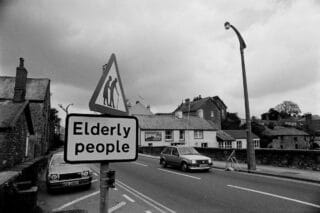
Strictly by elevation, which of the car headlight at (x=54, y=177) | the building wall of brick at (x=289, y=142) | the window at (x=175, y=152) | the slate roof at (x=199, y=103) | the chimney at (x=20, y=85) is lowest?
the building wall of brick at (x=289, y=142)

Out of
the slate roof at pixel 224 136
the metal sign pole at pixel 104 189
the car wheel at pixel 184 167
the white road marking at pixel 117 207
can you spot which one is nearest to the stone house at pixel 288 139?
the slate roof at pixel 224 136

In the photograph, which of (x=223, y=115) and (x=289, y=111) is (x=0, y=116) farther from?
(x=289, y=111)

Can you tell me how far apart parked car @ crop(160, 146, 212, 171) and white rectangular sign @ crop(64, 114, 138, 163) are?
1302cm

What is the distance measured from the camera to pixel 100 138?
2260 millimetres

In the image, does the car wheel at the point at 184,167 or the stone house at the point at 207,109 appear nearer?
the car wheel at the point at 184,167

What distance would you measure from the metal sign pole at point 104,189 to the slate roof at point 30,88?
28.5 m

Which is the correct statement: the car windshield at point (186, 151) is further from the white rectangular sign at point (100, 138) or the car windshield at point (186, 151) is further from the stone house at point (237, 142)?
the stone house at point (237, 142)

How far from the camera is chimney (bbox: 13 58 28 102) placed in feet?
63.3

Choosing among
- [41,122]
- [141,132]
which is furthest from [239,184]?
[141,132]

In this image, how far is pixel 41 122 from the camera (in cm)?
2762

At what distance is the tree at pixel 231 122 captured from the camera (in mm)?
69419

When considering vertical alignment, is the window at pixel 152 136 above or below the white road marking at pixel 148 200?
above

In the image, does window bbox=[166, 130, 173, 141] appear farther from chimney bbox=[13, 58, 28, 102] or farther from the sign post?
the sign post

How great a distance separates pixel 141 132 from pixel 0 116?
27932mm
